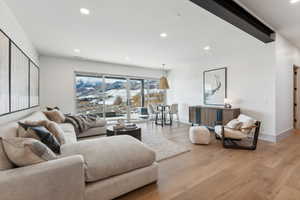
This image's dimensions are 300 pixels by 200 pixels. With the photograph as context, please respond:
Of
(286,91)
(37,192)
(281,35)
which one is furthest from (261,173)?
(281,35)

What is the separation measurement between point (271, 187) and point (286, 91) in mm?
3469

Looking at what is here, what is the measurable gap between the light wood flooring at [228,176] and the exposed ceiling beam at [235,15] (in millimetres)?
2479

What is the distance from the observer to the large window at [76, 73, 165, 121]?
18.7 feet

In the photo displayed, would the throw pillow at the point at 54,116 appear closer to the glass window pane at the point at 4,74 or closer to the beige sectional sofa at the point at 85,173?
the glass window pane at the point at 4,74

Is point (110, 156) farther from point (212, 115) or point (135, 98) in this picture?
point (135, 98)

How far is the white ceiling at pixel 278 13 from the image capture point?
2.31 m

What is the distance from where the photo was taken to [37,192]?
118cm

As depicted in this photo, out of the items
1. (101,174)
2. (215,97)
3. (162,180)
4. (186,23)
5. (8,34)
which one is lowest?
(162,180)

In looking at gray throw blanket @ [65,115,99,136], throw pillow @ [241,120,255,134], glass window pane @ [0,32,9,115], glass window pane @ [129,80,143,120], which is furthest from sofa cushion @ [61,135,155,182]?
glass window pane @ [129,80,143,120]

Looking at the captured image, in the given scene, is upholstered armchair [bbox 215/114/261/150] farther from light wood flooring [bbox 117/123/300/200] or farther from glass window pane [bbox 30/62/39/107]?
glass window pane [bbox 30/62/39/107]

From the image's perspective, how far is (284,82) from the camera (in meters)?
3.92

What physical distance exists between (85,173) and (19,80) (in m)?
2.56

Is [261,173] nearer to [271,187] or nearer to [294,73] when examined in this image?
[271,187]

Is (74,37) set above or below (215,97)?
above
